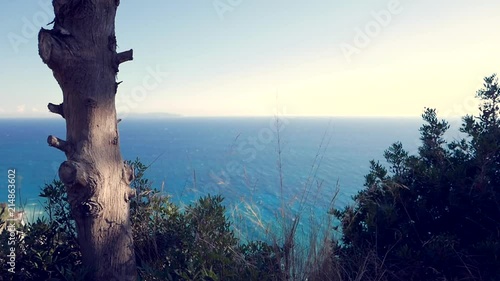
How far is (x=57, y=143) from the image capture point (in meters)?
2.12

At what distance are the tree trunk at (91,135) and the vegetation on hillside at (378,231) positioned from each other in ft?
0.64

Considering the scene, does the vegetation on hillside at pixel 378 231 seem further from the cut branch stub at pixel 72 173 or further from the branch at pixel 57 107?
the branch at pixel 57 107

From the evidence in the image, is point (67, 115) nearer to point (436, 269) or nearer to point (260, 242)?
point (260, 242)

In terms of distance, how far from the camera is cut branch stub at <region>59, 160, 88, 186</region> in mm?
2021

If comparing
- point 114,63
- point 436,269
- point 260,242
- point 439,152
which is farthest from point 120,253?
point 439,152

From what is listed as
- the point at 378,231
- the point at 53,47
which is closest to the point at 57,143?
the point at 53,47

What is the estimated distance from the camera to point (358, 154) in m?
38.1

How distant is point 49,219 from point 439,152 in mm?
2911

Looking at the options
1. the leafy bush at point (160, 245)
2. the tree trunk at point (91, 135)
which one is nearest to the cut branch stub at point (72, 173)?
the tree trunk at point (91, 135)

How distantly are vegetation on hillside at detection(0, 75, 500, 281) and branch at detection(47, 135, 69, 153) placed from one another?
1.79 ft

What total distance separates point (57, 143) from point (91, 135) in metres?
0.20

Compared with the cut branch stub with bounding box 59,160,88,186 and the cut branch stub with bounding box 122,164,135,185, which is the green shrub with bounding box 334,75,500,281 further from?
the cut branch stub with bounding box 59,160,88,186

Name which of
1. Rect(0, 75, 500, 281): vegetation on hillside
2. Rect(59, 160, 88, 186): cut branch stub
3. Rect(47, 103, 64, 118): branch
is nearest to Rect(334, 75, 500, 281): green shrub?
Rect(0, 75, 500, 281): vegetation on hillside

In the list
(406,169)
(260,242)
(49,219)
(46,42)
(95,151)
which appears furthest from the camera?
(406,169)
